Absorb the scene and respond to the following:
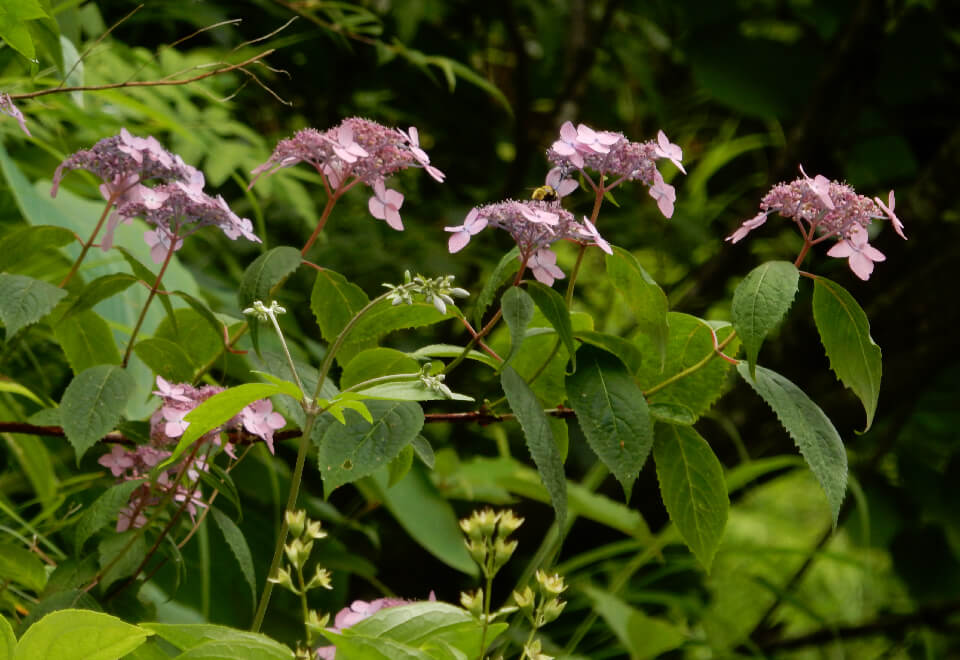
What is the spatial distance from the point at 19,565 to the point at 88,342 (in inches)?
5.3

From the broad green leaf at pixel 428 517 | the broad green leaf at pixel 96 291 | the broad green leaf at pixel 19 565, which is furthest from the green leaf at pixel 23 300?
the broad green leaf at pixel 428 517

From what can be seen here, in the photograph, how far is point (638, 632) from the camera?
1.00m

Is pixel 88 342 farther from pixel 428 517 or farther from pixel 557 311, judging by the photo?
pixel 428 517

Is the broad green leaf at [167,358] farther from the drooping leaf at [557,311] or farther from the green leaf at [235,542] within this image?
the drooping leaf at [557,311]

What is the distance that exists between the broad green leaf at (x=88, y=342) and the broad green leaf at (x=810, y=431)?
0.36 metres

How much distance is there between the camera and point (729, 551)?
1.10 meters

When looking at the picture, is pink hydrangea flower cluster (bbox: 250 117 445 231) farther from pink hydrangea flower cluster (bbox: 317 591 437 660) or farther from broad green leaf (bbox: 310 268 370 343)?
pink hydrangea flower cluster (bbox: 317 591 437 660)

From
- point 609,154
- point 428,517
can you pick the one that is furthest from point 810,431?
point 428,517

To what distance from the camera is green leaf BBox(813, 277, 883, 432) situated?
Result: 1.44 ft

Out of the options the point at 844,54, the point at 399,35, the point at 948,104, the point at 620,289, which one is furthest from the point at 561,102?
the point at 620,289

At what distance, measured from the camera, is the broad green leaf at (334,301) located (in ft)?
1.65

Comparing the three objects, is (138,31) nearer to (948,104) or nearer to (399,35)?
(399,35)

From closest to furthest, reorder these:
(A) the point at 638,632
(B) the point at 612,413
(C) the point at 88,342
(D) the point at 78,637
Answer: (D) the point at 78,637 → (B) the point at 612,413 → (C) the point at 88,342 → (A) the point at 638,632

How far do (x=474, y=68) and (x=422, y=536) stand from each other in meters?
0.86
